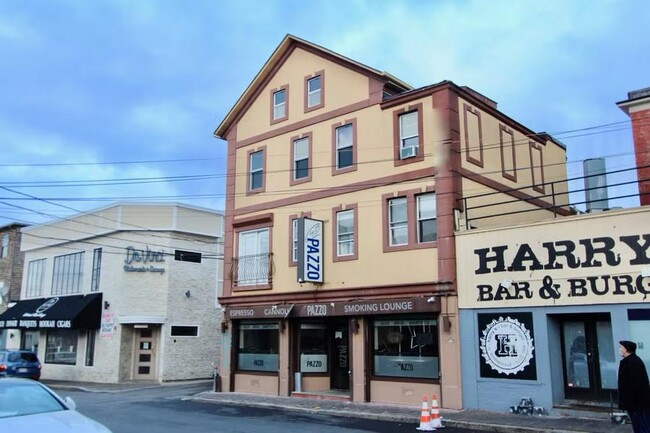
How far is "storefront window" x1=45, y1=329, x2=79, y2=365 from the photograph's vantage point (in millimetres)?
30484

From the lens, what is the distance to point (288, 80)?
22.5m

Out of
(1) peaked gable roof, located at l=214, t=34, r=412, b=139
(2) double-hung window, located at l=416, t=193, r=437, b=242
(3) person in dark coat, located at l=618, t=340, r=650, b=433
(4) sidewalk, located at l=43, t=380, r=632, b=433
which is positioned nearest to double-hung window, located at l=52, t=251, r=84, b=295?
(1) peaked gable roof, located at l=214, t=34, r=412, b=139

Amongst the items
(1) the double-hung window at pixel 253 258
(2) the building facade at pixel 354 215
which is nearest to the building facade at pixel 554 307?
(2) the building facade at pixel 354 215

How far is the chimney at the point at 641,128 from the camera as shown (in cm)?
1927

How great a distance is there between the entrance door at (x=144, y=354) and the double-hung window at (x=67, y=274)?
4982mm

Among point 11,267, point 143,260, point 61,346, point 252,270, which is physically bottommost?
point 61,346

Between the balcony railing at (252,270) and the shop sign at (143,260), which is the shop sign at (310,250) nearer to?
the balcony railing at (252,270)

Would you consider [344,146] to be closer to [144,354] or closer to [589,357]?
[589,357]

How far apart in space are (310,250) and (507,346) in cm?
690

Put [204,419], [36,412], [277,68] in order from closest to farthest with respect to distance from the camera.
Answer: [36,412] → [204,419] → [277,68]

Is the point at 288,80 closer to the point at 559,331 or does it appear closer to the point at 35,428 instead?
the point at 559,331

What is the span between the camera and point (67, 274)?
3225 centimetres

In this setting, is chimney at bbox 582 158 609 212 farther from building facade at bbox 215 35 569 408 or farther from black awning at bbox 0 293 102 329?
black awning at bbox 0 293 102 329

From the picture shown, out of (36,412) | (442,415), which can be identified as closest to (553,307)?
(442,415)
